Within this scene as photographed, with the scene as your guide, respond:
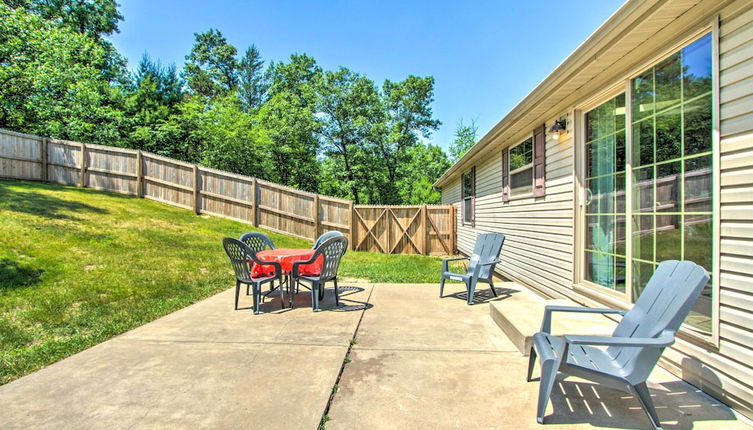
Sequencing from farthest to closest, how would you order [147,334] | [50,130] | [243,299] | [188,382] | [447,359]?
[50,130], [243,299], [147,334], [447,359], [188,382]

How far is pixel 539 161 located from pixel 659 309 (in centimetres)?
360

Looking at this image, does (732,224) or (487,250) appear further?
(487,250)

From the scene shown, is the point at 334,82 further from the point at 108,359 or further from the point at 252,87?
the point at 108,359

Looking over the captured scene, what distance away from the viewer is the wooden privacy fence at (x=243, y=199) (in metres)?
12.2

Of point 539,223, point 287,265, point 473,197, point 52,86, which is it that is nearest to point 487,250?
point 539,223

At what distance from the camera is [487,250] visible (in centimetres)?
528

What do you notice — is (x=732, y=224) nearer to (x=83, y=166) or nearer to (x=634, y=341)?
(x=634, y=341)

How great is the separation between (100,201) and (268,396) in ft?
35.4

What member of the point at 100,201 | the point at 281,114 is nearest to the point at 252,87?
the point at 281,114

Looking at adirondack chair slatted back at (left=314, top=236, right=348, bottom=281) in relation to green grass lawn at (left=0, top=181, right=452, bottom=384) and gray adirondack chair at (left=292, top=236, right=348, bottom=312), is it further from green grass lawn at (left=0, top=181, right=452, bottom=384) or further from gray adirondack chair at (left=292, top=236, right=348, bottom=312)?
green grass lawn at (left=0, top=181, right=452, bottom=384)

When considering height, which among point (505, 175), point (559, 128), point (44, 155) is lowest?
point (505, 175)

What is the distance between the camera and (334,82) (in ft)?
69.7

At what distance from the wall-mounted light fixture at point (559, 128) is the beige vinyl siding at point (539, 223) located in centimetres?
12

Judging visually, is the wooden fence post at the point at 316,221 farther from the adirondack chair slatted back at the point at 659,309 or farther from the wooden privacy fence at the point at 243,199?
the adirondack chair slatted back at the point at 659,309
